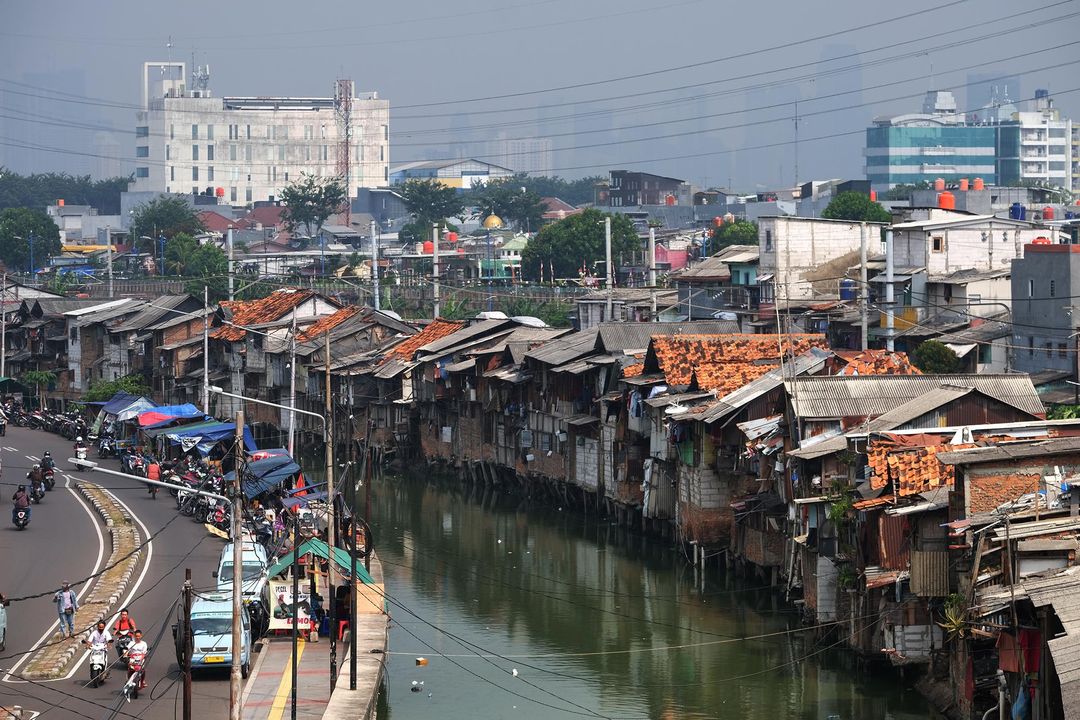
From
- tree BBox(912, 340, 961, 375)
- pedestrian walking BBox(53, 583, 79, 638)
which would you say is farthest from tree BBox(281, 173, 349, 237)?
pedestrian walking BBox(53, 583, 79, 638)

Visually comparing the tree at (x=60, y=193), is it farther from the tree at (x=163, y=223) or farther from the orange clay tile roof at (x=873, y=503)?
the orange clay tile roof at (x=873, y=503)

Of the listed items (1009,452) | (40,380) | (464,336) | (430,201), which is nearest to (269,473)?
(464,336)

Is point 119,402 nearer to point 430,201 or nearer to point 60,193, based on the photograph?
point 430,201

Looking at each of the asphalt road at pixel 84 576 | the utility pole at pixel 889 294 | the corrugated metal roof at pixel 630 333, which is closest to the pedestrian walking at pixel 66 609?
the asphalt road at pixel 84 576

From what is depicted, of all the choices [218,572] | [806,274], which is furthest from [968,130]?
[218,572]

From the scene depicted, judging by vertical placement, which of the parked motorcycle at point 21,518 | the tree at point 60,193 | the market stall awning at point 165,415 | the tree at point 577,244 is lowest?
the parked motorcycle at point 21,518

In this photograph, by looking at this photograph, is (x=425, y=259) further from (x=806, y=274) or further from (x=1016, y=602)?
(x=1016, y=602)

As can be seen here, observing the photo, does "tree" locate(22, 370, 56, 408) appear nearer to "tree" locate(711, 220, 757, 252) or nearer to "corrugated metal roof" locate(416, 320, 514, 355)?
"corrugated metal roof" locate(416, 320, 514, 355)
